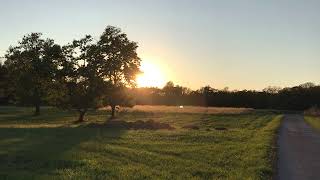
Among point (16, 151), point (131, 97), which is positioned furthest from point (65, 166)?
point (131, 97)

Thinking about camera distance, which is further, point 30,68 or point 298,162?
point 30,68

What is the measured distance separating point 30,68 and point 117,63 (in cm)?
1697

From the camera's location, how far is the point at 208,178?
15969 millimetres

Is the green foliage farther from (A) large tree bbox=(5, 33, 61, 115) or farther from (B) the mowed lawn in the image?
(B) the mowed lawn

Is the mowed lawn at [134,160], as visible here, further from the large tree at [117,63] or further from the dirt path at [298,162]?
the large tree at [117,63]

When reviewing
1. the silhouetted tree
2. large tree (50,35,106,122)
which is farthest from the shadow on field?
the silhouetted tree

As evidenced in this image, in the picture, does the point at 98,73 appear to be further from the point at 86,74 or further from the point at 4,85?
the point at 4,85

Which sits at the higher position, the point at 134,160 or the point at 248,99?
the point at 248,99

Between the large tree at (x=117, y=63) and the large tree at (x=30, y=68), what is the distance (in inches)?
382

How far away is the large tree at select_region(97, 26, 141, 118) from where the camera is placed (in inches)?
2736

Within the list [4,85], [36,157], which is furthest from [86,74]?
[36,157]

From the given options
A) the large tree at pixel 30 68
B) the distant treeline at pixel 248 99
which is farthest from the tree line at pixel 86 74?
the distant treeline at pixel 248 99

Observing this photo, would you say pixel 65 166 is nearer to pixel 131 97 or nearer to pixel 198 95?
pixel 131 97

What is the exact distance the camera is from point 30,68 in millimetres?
81125
